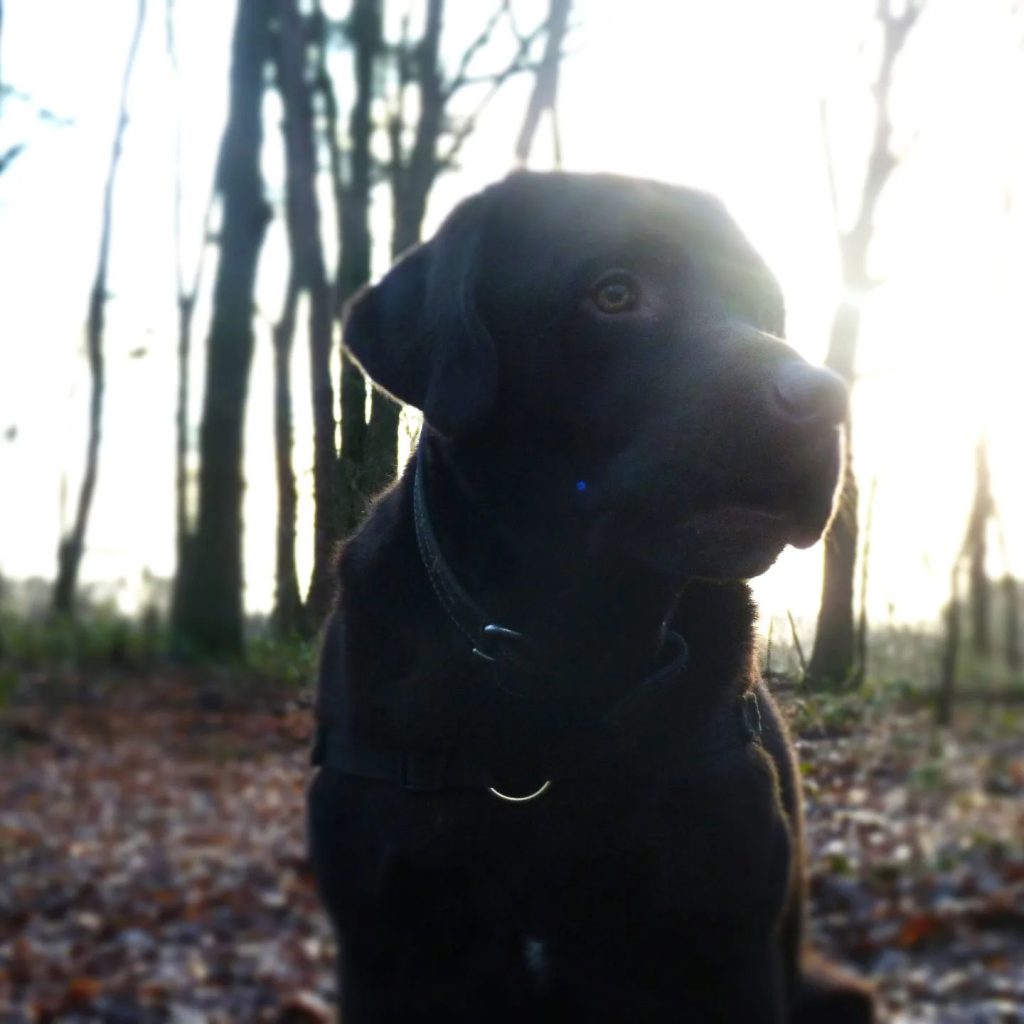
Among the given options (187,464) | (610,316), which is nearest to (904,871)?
(610,316)

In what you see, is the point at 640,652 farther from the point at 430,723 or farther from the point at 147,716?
the point at 147,716

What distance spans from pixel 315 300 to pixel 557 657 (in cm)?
135

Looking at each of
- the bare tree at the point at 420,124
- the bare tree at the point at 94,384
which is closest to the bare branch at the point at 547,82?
the bare tree at the point at 420,124

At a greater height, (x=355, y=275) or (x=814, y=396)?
(x=355, y=275)

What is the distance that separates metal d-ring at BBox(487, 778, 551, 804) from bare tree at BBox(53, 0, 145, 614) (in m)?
13.8

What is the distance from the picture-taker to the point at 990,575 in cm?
2050

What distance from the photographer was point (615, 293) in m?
2.42

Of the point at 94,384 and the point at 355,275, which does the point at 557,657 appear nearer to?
the point at 355,275

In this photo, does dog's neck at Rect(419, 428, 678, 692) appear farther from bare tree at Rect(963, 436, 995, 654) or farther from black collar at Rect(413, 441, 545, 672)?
bare tree at Rect(963, 436, 995, 654)

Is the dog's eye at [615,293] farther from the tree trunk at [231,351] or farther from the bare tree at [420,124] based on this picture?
the tree trunk at [231,351]

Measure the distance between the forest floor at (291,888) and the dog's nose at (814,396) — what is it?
2.91 ft

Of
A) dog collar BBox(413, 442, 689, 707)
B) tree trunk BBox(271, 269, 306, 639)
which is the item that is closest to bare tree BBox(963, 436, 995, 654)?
tree trunk BBox(271, 269, 306, 639)

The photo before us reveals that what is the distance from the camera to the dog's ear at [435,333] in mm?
2300

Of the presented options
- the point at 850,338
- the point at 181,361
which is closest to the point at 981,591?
the point at 181,361
